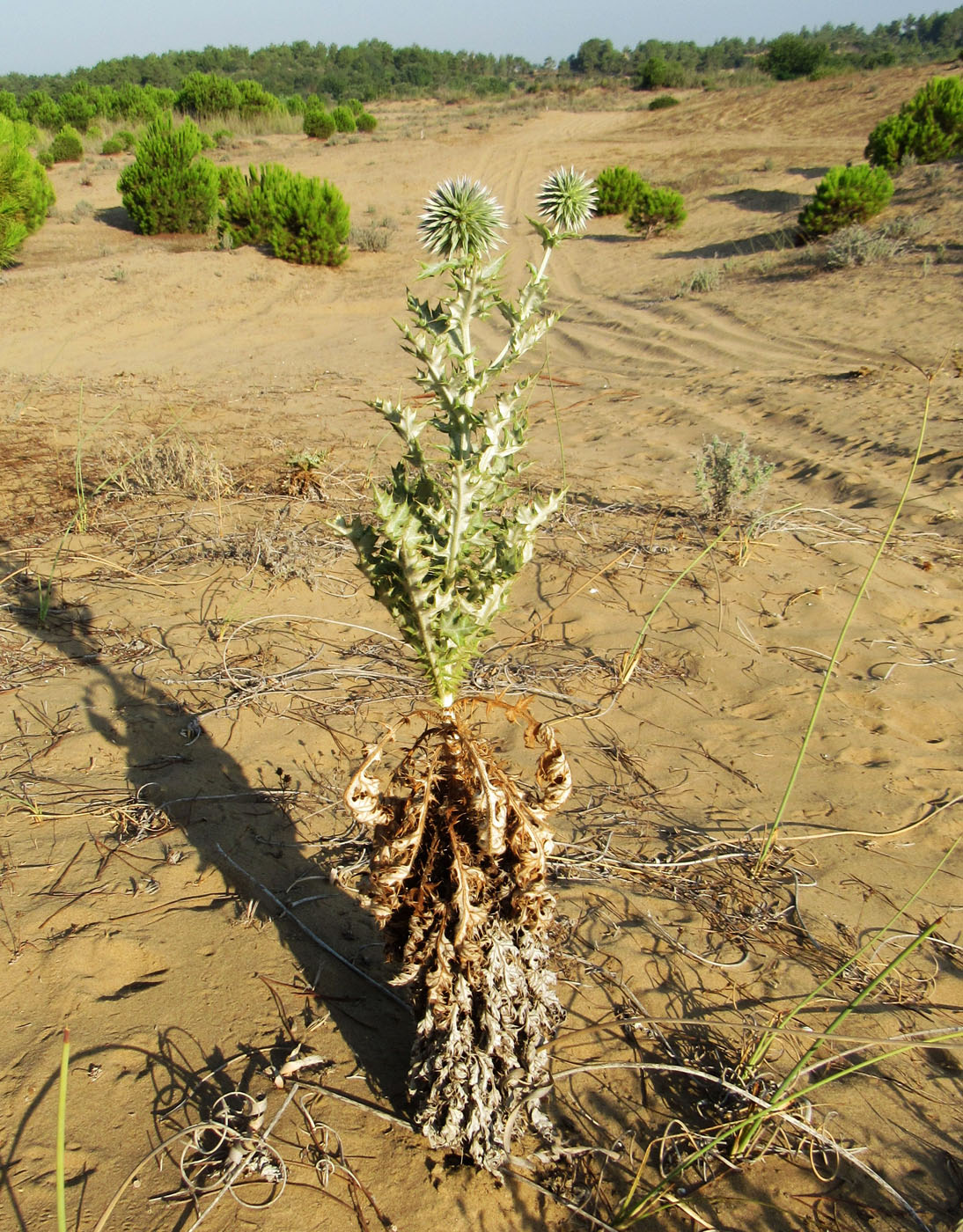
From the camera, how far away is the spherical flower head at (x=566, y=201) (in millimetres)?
1879

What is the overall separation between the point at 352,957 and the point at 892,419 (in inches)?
240

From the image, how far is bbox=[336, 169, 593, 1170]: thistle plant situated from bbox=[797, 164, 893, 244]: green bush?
1273 cm

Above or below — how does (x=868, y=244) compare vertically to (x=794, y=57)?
below

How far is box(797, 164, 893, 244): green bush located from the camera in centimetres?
1233

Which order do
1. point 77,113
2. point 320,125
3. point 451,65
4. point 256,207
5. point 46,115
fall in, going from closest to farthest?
point 256,207
point 320,125
point 77,113
point 46,115
point 451,65

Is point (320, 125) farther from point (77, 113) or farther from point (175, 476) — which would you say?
point (175, 476)

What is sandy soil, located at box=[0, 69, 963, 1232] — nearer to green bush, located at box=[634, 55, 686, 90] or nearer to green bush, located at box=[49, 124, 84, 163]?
green bush, located at box=[49, 124, 84, 163]

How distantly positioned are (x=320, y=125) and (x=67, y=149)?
8281 millimetres

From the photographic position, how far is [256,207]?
A: 49.9ft

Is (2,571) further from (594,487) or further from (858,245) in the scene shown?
(858,245)

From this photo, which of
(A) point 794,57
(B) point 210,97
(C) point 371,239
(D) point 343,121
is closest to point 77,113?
(B) point 210,97

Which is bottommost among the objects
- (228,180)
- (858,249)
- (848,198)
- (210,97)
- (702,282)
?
(702,282)

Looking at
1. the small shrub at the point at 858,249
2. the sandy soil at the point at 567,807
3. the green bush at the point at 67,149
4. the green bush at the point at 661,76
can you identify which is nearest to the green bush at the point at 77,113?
the green bush at the point at 67,149

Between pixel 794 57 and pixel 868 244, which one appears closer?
pixel 868 244
